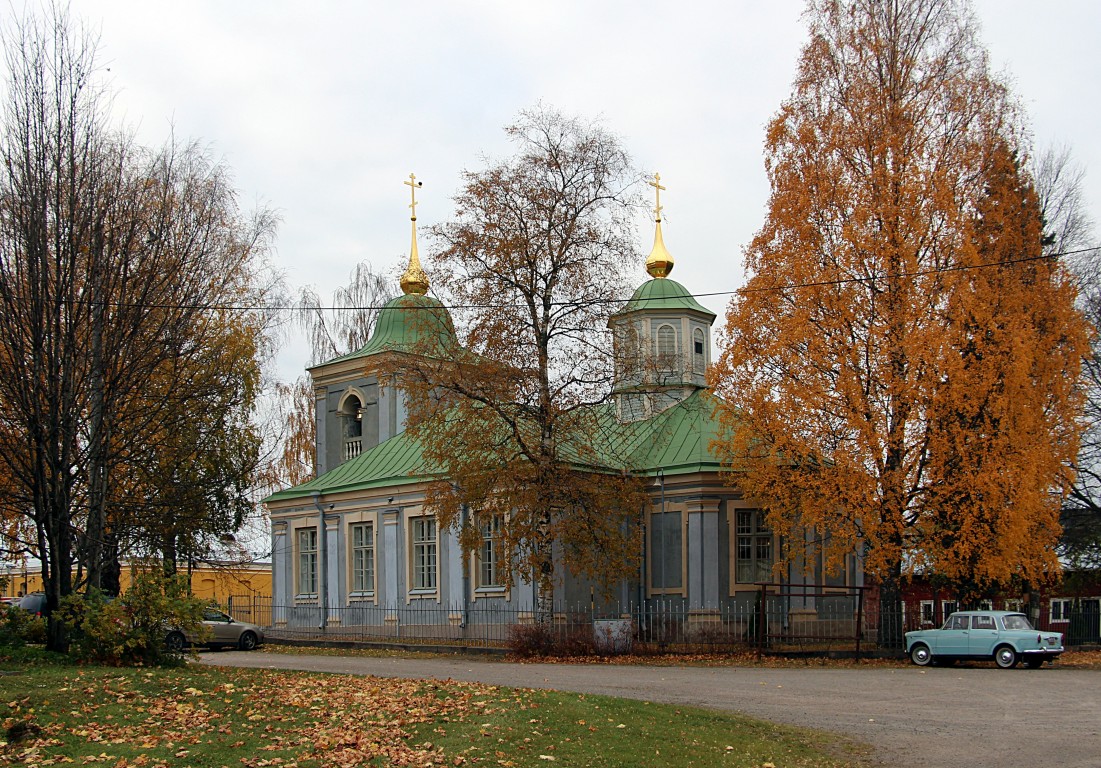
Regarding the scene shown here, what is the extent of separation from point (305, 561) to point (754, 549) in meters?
15.1

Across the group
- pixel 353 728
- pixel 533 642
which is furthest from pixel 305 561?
pixel 353 728

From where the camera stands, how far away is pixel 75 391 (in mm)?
17953

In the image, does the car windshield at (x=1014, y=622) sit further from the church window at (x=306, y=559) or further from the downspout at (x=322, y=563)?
the church window at (x=306, y=559)

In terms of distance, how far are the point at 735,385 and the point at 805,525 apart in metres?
3.46

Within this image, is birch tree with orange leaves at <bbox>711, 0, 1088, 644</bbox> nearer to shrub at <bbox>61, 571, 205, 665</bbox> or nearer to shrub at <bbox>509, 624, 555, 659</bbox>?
shrub at <bbox>509, 624, 555, 659</bbox>

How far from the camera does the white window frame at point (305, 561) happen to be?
120 feet

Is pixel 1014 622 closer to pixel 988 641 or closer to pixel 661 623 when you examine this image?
pixel 988 641

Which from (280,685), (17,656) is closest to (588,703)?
(280,685)

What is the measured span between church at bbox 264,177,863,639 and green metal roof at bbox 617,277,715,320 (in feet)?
0.24

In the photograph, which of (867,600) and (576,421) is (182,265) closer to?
(576,421)

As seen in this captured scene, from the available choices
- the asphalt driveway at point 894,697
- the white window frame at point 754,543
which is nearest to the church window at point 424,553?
the asphalt driveway at point 894,697

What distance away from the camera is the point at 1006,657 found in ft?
73.2

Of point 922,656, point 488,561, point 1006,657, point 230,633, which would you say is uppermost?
point 488,561

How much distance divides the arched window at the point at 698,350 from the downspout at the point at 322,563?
12552 millimetres
